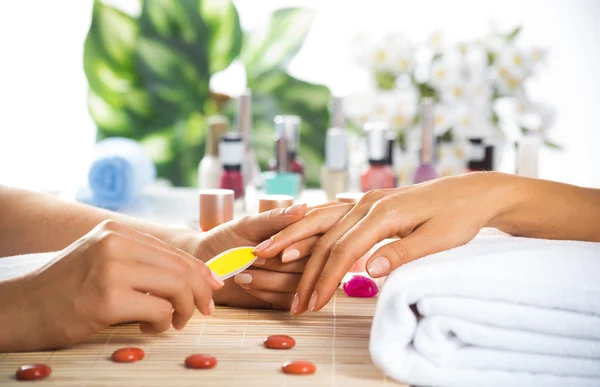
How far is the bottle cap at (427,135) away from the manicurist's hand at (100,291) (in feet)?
3.58

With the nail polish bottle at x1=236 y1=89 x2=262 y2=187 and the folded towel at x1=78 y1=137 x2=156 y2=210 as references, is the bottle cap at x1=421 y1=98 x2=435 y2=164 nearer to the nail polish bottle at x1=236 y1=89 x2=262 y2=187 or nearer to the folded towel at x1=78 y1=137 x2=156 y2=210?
the nail polish bottle at x1=236 y1=89 x2=262 y2=187

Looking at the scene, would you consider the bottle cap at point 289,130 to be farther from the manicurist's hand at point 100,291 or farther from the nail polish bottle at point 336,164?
the manicurist's hand at point 100,291

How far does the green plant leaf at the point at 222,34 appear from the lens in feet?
6.47

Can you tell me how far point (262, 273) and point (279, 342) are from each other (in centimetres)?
15

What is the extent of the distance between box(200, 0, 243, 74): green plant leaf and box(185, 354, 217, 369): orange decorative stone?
1.37 m

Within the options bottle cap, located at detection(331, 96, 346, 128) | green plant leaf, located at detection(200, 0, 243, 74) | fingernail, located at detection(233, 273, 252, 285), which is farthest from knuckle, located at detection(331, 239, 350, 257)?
green plant leaf, located at detection(200, 0, 243, 74)

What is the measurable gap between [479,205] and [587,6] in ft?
4.72

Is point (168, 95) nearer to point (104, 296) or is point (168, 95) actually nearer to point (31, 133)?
point (31, 133)

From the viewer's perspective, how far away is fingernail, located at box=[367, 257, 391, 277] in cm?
78

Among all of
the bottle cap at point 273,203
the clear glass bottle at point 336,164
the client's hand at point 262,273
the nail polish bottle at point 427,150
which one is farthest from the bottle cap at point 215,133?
the client's hand at point 262,273

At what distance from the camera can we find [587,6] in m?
2.11

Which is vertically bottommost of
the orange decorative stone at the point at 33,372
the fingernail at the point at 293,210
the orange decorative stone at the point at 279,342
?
the orange decorative stone at the point at 279,342

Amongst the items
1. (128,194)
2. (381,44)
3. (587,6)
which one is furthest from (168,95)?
(587,6)

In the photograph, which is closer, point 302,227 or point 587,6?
point 302,227
